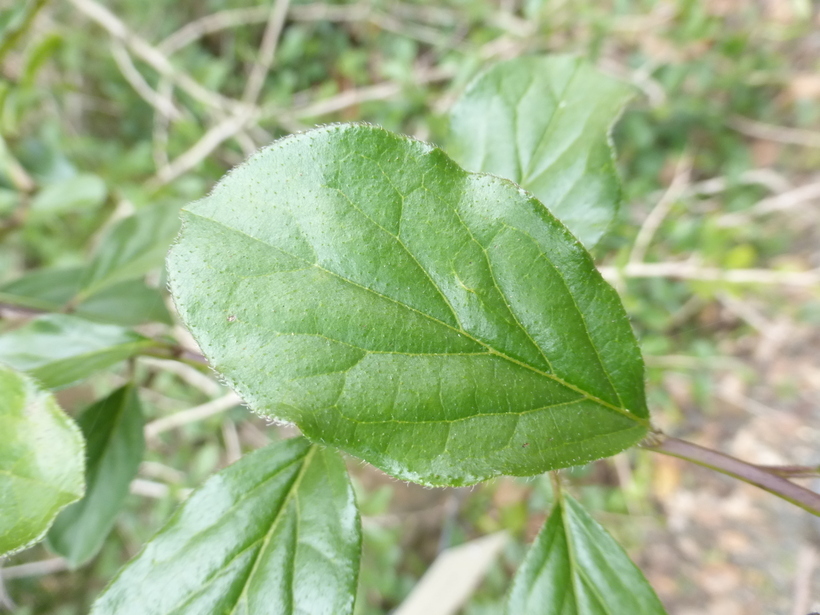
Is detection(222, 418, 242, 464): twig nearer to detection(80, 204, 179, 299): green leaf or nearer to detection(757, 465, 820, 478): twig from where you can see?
detection(80, 204, 179, 299): green leaf

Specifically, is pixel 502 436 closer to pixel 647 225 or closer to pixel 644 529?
pixel 647 225

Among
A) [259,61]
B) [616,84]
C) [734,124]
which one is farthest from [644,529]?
[259,61]

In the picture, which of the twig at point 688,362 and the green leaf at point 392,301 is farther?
the twig at point 688,362

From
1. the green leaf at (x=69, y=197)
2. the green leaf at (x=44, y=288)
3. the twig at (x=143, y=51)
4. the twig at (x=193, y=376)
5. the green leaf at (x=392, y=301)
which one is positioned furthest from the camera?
the twig at (x=143, y=51)

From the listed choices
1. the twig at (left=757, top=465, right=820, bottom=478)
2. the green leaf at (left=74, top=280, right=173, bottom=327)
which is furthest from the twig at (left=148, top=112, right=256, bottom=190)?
the twig at (left=757, top=465, right=820, bottom=478)

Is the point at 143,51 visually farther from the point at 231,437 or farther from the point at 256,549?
the point at 256,549

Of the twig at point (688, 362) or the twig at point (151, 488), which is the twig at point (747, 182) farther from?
the twig at point (151, 488)

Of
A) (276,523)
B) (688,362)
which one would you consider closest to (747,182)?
(688,362)

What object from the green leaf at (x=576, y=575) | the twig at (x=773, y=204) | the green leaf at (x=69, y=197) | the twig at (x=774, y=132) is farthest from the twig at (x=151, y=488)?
the twig at (x=774, y=132)
